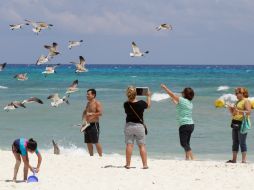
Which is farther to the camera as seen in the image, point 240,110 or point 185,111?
Result: point 240,110

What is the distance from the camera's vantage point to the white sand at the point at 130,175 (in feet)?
31.0

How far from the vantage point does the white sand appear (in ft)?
31.0

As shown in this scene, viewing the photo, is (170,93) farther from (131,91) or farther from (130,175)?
(130,175)

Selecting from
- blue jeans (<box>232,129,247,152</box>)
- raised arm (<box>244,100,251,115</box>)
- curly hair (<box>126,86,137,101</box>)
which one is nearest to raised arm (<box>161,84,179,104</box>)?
curly hair (<box>126,86,137,101</box>)

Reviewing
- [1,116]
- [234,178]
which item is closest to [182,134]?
[234,178]

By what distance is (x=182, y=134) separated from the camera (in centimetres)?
1155

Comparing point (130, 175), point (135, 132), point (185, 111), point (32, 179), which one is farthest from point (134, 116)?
point (32, 179)

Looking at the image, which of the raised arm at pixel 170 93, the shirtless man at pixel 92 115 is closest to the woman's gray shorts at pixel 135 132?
the raised arm at pixel 170 93

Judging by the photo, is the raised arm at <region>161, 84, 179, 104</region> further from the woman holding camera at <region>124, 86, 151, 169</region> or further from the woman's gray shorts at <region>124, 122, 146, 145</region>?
the woman's gray shorts at <region>124, 122, 146, 145</region>

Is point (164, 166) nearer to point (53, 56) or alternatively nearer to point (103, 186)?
point (103, 186)

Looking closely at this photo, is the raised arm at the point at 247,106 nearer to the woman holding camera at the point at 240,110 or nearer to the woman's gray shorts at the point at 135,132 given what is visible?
the woman holding camera at the point at 240,110

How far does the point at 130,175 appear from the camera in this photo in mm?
10227

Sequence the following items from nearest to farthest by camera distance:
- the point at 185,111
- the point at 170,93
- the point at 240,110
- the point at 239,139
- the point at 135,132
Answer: the point at 135,132 < the point at 170,93 < the point at 185,111 < the point at 240,110 < the point at 239,139

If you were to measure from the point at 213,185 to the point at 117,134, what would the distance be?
9954 millimetres
